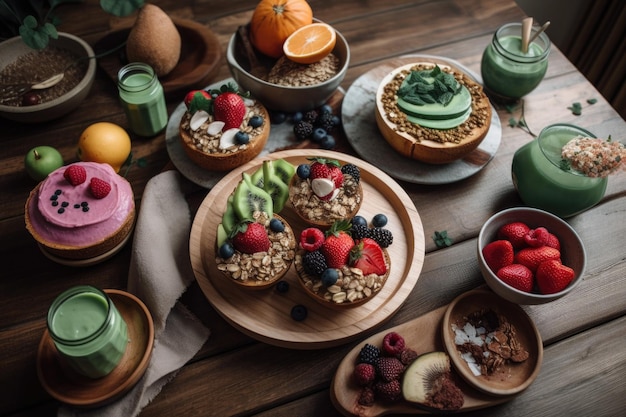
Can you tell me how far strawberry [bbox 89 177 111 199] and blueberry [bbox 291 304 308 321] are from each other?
1.97 feet

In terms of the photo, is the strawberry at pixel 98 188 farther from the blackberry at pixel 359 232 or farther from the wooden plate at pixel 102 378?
the blackberry at pixel 359 232

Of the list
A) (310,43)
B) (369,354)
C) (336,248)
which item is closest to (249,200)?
(336,248)

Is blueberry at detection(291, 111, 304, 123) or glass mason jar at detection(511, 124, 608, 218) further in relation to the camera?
blueberry at detection(291, 111, 304, 123)

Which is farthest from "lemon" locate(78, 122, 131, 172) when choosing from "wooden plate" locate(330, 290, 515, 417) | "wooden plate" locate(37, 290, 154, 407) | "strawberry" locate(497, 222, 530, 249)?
"strawberry" locate(497, 222, 530, 249)

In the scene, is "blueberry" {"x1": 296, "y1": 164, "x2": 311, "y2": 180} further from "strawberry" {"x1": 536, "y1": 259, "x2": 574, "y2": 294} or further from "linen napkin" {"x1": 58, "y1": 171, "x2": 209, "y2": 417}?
"strawberry" {"x1": 536, "y1": 259, "x2": 574, "y2": 294}

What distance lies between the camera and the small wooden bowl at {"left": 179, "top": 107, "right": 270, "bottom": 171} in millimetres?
1610

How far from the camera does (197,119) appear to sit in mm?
1658

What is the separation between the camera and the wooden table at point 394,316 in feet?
4.35

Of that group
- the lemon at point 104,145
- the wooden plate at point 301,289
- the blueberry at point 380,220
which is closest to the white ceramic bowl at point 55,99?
the lemon at point 104,145

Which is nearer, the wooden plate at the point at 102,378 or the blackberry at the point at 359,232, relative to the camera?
the wooden plate at the point at 102,378

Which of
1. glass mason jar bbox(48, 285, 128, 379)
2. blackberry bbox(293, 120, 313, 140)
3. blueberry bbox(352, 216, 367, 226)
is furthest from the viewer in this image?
blackberry bbox(293, 120, 313, 140)

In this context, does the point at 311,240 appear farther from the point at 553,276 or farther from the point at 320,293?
the point at 553,276

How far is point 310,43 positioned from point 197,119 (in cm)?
46

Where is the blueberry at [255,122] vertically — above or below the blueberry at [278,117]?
above
